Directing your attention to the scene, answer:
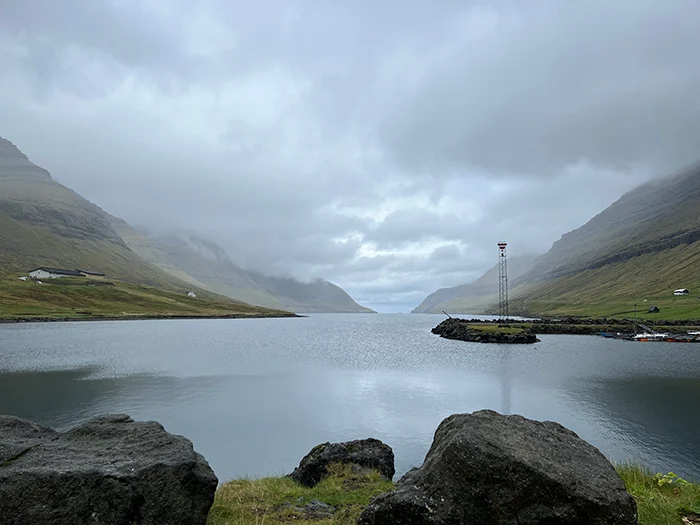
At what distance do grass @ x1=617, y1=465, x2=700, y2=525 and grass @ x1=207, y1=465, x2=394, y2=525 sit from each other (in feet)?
23.1

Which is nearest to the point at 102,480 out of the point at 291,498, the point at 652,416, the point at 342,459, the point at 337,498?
the point at 291,498

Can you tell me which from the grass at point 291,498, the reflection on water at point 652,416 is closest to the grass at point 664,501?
the grass at point 291,498

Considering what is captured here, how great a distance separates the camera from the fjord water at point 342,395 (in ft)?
99.1

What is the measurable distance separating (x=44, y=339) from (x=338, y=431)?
90.0 metres

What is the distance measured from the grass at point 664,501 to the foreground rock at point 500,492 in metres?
1.40

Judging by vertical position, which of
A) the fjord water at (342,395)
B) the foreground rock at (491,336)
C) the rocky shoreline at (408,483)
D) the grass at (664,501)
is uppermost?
the foreground rock at (491,336)

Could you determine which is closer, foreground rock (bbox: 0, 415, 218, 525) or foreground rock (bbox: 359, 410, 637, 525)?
foreground rock (bbox: 359, 410, 637, 525)

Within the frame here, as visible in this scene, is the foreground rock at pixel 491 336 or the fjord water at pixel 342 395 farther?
the foreground rock at pixel 491 336

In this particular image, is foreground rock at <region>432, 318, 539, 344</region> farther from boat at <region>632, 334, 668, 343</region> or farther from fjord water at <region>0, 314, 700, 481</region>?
fjord water at <region>0, 314, 700, 481</region>

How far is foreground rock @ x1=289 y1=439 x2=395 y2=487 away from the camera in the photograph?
17.7m

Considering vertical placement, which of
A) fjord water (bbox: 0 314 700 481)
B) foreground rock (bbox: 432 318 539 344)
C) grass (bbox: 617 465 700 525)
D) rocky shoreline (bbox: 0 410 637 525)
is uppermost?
foreground rock (bbox: 432 318 539 344)

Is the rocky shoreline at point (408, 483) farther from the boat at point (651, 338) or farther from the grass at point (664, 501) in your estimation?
the boat at point (651, 338)

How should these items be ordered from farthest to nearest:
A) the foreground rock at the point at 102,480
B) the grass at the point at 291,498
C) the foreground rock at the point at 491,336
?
the foreground rock at the point at 491,336, the grass at the point at 291,498, the foreground rock at the point at 102,480

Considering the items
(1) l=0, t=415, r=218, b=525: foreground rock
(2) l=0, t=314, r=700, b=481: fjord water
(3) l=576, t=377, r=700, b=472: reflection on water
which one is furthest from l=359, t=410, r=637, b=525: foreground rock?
(3) l=576, t=377, r=700, b=472: reflection on water
